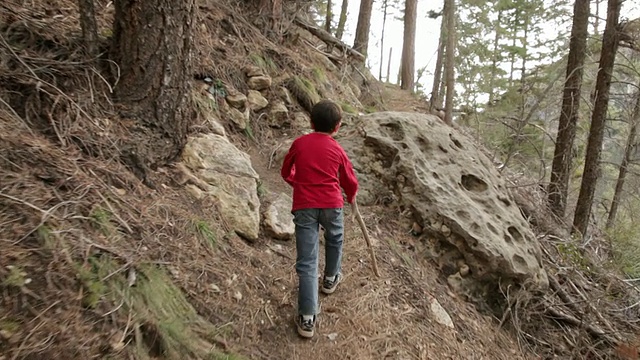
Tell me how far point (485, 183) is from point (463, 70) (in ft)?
28.6

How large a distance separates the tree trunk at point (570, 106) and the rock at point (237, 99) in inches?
221

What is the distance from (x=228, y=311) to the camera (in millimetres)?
2746

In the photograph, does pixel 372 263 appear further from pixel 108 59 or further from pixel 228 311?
pixel 108 59

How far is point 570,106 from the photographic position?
7.57 metres

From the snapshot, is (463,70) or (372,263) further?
(463,70)

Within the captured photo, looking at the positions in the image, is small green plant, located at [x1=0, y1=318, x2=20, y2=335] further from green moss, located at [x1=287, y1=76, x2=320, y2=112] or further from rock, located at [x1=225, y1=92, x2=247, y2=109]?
green moss, located at [x1=287, y1=76, x2=320, y2=112]

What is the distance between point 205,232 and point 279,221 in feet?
3.16

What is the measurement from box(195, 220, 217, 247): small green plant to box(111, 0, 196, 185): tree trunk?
0.55 metres

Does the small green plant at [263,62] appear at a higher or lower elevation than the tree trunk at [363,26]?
lower

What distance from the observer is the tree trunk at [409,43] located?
14336 mm

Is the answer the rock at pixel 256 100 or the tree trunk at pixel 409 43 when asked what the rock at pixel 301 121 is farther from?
the tree trunk at pixel 409 43

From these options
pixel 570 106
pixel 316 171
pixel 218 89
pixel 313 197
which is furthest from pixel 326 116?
pixel 570 106

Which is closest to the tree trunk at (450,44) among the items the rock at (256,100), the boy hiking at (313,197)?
the rock at (256,100)

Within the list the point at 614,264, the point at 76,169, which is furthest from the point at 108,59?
the point at 614,264
